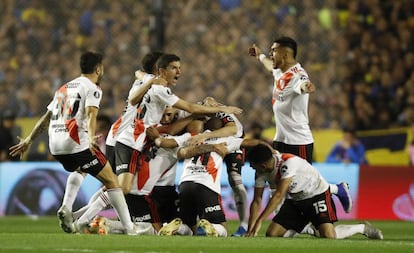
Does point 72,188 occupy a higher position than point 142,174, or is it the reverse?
point 142,174

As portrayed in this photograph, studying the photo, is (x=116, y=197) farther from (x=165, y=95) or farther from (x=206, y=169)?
(x=165, y=95)

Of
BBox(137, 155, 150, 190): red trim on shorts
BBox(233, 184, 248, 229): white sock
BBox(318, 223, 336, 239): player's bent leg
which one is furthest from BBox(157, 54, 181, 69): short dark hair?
BBox(318, 223, 336, 239): player's bent leg

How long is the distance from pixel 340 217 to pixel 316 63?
295 cm

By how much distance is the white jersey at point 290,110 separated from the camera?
12953 millimetres

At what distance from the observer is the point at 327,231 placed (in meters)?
12.2

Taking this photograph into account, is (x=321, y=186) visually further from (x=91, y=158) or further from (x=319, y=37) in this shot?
(x=319, y=37)

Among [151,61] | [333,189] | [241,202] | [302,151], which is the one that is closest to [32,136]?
[151,61]

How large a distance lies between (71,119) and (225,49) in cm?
783

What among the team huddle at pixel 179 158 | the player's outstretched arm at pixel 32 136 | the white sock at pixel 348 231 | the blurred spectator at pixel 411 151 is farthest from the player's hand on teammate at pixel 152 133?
the blurred spectator at pixel 411 151

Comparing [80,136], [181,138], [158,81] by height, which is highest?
[158,81]

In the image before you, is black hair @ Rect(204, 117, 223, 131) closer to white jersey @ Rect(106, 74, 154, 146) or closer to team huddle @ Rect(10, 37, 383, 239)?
team huddle @ Rect(10, 37, 383, 239)

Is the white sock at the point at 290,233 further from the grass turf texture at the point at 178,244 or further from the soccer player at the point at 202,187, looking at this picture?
the grass turf texture at the point at 178,244

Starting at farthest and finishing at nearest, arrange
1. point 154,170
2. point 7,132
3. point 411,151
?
point 7,132 → point 411,151 → point 154,170

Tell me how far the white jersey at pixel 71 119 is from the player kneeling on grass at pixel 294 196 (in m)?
1.79
